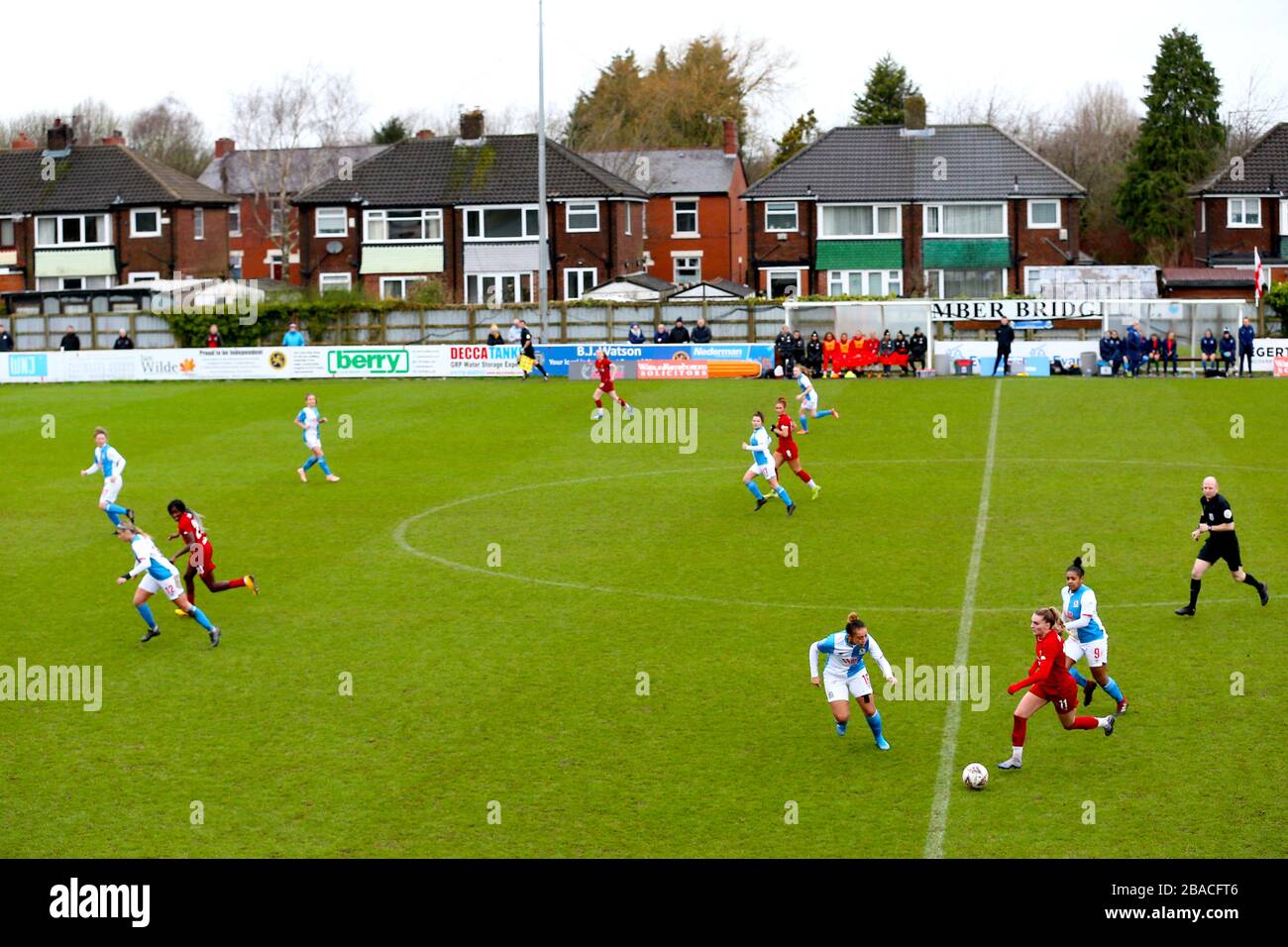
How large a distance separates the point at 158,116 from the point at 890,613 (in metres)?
130

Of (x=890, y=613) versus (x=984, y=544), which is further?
(x=984, y=544)

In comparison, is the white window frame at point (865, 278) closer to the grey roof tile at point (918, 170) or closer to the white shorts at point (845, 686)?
the grey roof tile at point (918, 170)

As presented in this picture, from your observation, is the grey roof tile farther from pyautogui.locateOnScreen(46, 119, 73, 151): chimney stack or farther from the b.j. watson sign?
pyautogui.locateOnScreen(46, 119, 73, 151): chimney stack

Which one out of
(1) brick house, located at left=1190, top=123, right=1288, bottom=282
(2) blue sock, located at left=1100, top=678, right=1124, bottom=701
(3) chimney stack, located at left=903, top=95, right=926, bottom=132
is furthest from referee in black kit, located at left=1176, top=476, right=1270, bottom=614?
(1) brick house, located at left=1190, top=123, right=1288, bottom=282

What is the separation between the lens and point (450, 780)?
18594mm

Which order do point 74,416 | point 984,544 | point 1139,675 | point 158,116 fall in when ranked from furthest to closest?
point 158,116, point 74,416, point 984,544, point 1139,675

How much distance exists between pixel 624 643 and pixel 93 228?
236ft


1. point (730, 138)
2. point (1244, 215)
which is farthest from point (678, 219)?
point (1244, 215)

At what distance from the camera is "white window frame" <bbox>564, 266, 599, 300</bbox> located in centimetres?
8419

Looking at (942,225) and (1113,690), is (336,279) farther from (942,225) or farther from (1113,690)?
(1113,690)

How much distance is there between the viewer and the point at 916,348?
188 feet

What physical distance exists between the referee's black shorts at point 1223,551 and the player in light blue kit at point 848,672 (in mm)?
8097
